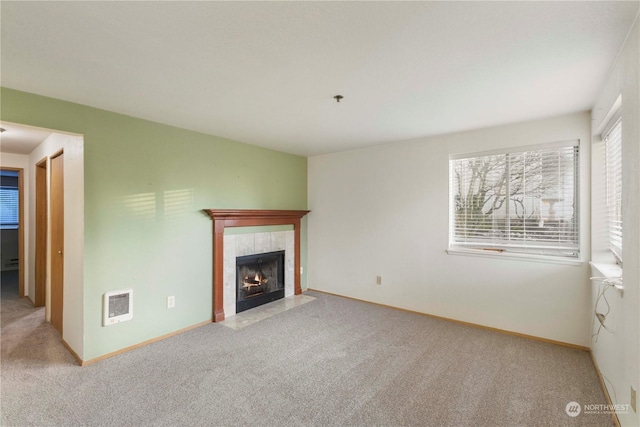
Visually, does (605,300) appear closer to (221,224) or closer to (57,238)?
(221,224)

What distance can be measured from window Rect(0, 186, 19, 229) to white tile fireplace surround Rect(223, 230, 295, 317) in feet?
18.6

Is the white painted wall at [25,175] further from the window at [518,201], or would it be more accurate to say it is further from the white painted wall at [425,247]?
the window at [518,201]

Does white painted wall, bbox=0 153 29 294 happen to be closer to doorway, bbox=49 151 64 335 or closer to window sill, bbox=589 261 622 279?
doorway, bbox=49 151 64 335

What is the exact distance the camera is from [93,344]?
260 centimetres

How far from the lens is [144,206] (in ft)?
9.66

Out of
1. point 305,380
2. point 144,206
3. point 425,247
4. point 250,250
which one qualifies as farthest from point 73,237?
point 425,247

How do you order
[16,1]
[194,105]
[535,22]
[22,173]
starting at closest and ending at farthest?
[16,1] < [535,22] < [194,105] < [22,173]

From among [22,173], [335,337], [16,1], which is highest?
[16,1]

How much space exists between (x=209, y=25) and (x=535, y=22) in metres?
1.62

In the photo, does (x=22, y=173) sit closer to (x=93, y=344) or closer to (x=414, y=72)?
(x=93, y=344)

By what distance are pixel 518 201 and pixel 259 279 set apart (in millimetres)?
3384

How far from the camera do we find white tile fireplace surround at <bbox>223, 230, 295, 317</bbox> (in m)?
3.71

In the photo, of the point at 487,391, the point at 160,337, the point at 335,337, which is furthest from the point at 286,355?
the point at 487,391

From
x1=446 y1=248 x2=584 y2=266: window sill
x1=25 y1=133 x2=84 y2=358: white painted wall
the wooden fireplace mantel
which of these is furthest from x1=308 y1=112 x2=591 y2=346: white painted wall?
x1=25 y1=133 x2=84 y2=358: white painted wall
